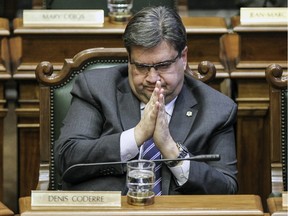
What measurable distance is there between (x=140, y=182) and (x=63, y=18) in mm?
1125

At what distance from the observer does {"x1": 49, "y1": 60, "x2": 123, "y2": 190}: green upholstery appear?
90.6 inches

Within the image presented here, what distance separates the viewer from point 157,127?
2029 mm

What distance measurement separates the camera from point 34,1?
3.48 meters

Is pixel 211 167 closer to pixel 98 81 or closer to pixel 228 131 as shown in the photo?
pixel 228 131

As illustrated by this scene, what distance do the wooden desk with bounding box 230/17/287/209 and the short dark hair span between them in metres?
0.76

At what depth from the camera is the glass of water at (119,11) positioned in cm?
293

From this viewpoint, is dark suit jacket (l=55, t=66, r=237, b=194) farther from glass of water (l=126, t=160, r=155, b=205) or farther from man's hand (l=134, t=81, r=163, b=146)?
glass of water (l=126, t=160, r=155, b=205)

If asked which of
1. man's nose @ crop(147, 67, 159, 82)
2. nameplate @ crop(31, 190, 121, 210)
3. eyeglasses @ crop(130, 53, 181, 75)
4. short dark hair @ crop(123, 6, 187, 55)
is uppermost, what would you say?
short dark hair @ crop(123, 6, 187, 55)

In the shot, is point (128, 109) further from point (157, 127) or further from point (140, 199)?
point (140, 199)

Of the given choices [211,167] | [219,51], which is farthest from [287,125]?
[219,51]

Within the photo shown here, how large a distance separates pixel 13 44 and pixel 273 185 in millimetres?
1100

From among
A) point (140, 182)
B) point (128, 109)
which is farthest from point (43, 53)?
point (140, 182)

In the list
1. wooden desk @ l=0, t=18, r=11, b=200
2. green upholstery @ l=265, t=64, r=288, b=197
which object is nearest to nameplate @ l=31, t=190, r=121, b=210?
green upholstery @ l=265, t=64, r=288, b=197

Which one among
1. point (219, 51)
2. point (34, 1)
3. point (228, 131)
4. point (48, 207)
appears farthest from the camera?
point (34, 1)
